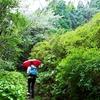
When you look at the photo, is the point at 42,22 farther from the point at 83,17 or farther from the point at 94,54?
the point at 94,54

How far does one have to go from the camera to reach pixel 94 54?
6777 mm

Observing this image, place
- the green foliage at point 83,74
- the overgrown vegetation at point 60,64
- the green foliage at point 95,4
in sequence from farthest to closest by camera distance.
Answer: the green foliage at point 95,4 → the green foliage at point 83,74 → the overgrown vegetation at point 60,64

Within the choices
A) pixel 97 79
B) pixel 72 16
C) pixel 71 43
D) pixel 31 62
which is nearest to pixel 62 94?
pixel 97 79

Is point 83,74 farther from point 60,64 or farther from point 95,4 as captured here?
point 95,4

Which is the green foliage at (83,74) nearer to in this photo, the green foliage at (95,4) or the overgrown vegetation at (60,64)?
the overgrown vegetation at (60,64)

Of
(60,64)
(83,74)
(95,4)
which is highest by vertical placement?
(95,4)

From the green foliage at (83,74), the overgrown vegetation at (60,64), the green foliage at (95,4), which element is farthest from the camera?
the green foliage at (95,4)

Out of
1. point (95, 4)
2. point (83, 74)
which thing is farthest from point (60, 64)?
point (95, 4)

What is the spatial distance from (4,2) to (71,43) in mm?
3704

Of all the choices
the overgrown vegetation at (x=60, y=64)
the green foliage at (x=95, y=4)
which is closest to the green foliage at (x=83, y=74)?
the overgrown vegetation at (x=60, y=64)

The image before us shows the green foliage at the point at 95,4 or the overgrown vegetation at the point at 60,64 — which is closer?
the overgrown vegetation at the point at 60,64

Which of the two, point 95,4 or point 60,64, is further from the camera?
point 95,4

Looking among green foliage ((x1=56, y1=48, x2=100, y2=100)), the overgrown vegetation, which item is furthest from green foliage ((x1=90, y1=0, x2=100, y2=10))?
green foliage ((x1=56, y1=48, x2=100, y2=100))

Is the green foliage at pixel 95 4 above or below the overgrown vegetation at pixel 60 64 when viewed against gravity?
above
